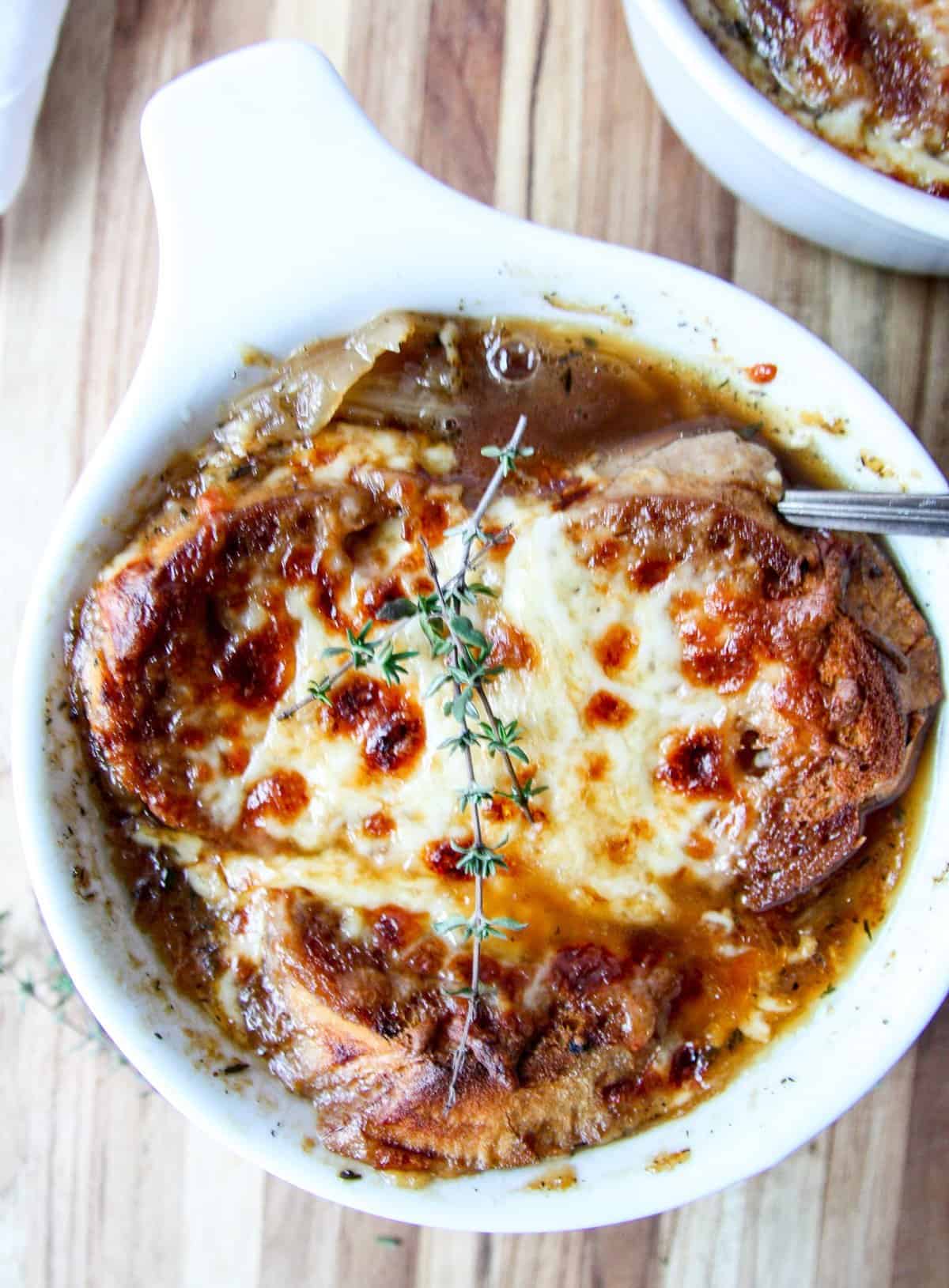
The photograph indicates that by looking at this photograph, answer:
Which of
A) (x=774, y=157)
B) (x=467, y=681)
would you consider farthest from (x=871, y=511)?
(x=467, y=681)

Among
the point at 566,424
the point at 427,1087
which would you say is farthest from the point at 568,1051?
the point at 566,424

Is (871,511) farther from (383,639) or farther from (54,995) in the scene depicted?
(54,995)

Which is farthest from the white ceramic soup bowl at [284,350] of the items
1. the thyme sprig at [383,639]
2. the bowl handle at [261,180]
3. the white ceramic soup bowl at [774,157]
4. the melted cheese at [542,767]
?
the thyme sprig at [383,639]

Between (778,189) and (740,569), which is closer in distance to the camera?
(740,569)

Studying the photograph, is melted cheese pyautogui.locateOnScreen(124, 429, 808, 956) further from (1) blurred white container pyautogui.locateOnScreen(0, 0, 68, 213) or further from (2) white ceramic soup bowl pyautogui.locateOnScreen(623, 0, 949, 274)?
(1) blurred white container pyautogui.locateOnScreen(0, 0, 68, 213)

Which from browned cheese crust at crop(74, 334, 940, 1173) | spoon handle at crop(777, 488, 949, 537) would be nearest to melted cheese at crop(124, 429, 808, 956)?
browned cheese crust at crop(74, 334, 940, 1173)

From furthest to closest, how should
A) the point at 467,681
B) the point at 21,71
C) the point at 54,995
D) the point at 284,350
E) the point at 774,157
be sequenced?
the point at 54,995 < the point at 21,71 < the point at 284,350 < the point at 774,157 < the point at 467,681

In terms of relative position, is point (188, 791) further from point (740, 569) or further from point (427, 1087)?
point (740, 569)
